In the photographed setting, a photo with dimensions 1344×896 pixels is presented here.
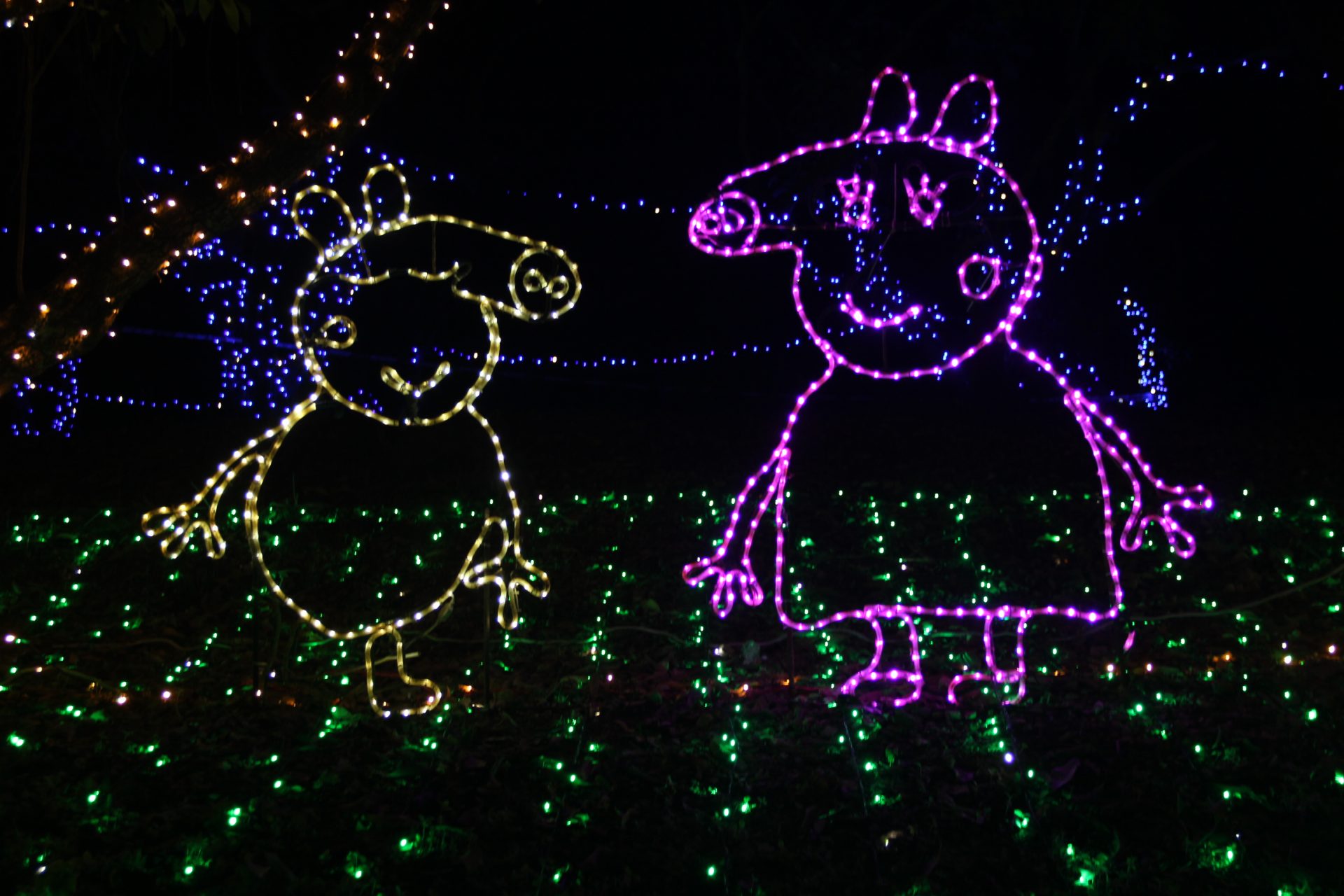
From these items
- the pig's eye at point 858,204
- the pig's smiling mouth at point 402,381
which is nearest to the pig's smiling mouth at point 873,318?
the pig's eye at point 858,204

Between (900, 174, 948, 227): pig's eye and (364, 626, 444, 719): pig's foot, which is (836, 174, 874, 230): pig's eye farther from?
(364, 626, 444, 719): pig's foot

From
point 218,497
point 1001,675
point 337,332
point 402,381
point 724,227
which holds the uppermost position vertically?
point 724,227

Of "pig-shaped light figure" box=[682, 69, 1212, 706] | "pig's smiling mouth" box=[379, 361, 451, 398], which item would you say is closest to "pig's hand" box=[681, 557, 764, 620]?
"pig-shaped light figure" box=[682, 69, 1212, 706]

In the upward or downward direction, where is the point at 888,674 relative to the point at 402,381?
downward

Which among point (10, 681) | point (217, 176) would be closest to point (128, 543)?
point (10, 681)

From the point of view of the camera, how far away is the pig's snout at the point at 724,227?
494 cm

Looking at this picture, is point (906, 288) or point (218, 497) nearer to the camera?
point (218, 497)

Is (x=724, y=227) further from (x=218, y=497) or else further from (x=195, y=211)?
(x=218, y=497)

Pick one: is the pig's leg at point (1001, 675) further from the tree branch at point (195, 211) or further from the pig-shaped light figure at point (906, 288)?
the tree branch at point (195, 211)

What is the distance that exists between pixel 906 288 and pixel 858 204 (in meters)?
5.65

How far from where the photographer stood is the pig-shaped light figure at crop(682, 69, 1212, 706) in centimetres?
491

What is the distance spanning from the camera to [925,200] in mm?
4883

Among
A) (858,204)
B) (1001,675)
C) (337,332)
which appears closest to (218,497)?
(337,332)

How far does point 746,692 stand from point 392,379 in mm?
2197
